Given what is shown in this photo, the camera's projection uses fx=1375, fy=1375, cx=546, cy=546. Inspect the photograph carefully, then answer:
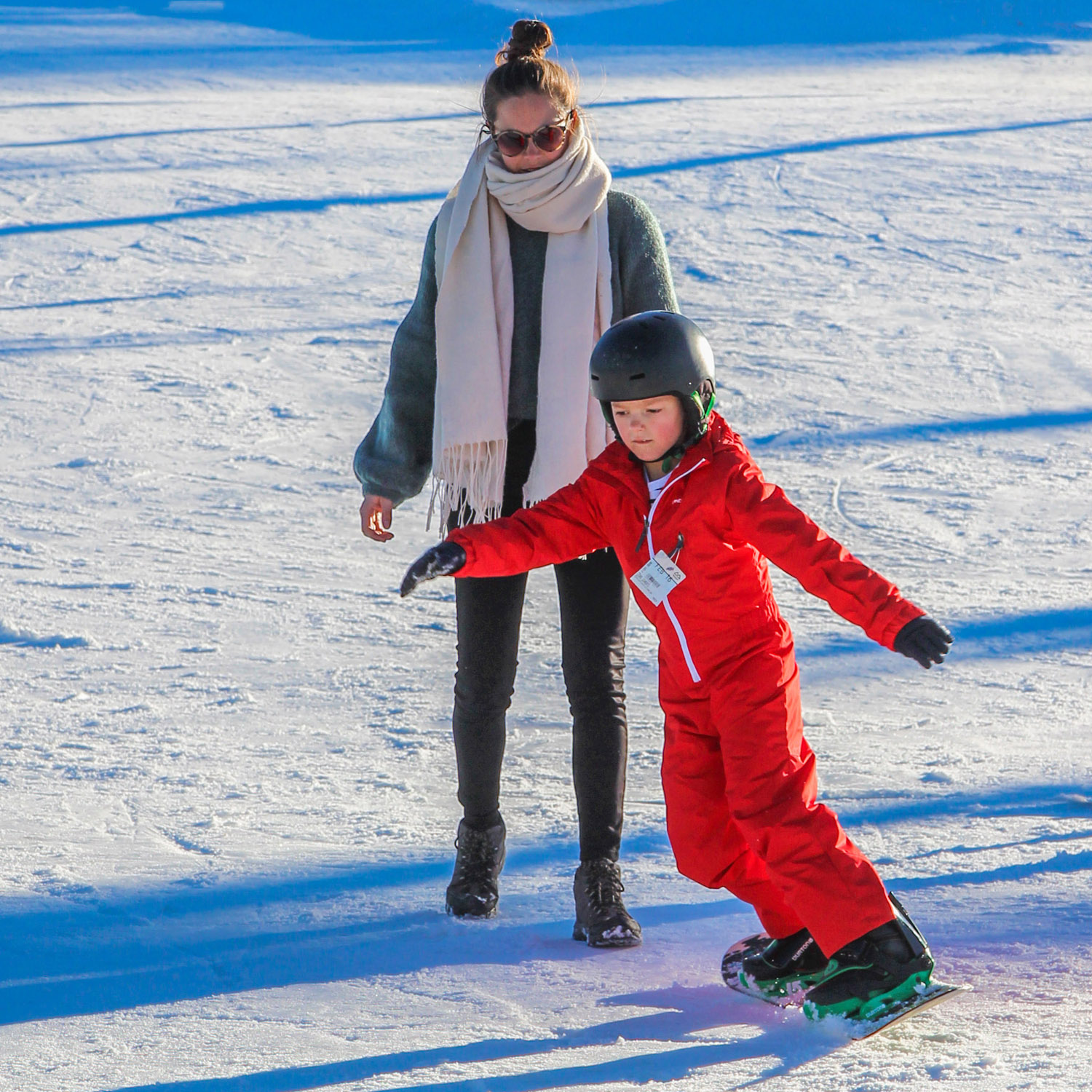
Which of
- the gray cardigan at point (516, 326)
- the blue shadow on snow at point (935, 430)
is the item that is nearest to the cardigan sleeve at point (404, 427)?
the gray cardigan at point (516, 326)

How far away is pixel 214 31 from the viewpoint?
21.2 meters

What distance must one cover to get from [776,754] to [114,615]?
3.09 metres

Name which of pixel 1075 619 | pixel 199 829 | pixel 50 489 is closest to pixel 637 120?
pixel 50 489

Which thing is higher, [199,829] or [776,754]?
[776,754]

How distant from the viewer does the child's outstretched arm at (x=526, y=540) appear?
8.14 feet

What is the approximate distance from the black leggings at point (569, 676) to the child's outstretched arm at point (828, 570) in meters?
0.42

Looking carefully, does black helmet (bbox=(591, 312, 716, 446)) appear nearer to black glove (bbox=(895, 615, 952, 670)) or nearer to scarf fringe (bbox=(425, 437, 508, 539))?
scarf fringe (bbox=(425, 437, 508, 539))

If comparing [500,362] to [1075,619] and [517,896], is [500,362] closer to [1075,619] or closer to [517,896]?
[517,896]

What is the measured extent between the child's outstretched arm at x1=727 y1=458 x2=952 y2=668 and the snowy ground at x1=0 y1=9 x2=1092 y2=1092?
693 millimetres

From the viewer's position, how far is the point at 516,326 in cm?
283

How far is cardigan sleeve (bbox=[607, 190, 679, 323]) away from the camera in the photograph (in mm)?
2781

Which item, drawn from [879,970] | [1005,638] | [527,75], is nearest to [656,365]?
[527,75]

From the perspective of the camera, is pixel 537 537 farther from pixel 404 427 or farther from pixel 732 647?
pixel 404 427

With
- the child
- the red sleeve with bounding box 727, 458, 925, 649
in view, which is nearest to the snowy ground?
the child
